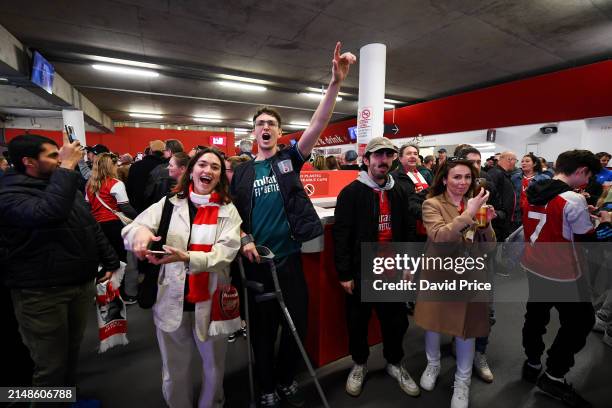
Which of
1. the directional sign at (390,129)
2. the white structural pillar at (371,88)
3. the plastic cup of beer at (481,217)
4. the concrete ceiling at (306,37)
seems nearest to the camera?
the plastic cup of beer at (481,217)

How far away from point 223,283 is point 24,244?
1.04 m

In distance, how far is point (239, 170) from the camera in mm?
1880

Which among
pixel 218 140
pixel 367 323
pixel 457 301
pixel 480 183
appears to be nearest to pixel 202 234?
pixel 367 323

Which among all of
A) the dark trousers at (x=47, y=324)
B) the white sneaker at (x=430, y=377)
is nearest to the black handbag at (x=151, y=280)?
the dark trousers at (x=47, y=324)

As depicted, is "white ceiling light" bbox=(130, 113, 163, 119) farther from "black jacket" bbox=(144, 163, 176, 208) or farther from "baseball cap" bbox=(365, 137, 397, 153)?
"baseball cap" bbox=(365, 137, 397, 153)

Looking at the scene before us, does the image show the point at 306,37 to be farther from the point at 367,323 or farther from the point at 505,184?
the point at 367,323

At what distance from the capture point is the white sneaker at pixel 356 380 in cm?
207

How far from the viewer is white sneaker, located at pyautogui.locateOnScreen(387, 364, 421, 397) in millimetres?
2059

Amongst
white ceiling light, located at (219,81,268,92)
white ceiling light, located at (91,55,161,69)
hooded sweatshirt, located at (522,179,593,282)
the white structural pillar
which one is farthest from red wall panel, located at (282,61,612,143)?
white ceiling light, located at (91,55,161,69)

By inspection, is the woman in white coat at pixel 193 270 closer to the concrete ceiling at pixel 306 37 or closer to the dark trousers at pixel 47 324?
the dark trousers at pixel 47 324

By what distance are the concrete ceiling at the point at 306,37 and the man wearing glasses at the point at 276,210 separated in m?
3.47

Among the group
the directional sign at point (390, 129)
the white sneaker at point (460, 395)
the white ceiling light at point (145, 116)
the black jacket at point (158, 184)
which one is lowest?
the white sneaker at point (460, 395)

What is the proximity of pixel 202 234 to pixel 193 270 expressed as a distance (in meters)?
0.21

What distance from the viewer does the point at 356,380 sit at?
6.89ft
